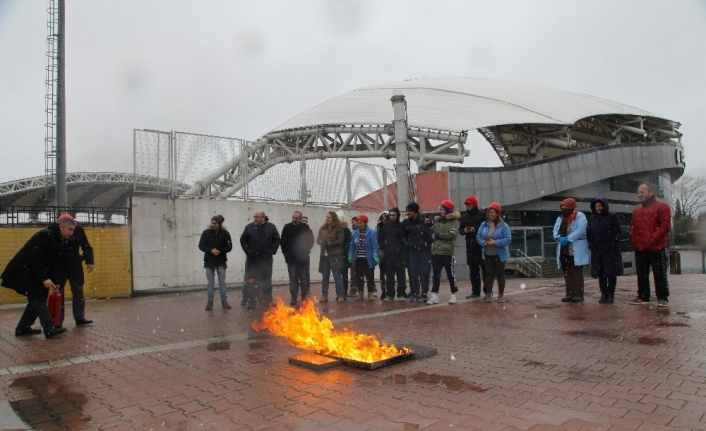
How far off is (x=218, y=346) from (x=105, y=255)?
732 cm

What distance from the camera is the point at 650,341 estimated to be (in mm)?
5156

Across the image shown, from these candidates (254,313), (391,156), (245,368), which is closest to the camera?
(245,368)

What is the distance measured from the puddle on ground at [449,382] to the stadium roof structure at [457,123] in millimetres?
22038

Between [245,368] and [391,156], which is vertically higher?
[391,156]

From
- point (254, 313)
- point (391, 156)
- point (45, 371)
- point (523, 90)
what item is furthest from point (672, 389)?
point (523, 90)

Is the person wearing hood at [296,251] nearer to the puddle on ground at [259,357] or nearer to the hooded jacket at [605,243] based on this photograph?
the puddle on ground at [259,357]

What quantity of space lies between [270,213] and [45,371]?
31.7 ft

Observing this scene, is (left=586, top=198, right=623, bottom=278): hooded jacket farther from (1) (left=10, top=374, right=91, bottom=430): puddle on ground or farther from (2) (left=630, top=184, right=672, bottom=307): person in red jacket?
(1) (left=10, top=374, right=91, bottom=430): puddle on ground

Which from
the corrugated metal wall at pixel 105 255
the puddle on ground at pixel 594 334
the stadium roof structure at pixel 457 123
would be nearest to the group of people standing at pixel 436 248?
the puddle on ground at pixel 594 334

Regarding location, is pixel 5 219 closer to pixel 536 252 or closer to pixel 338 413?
pixel 338 413

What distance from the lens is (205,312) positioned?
8625mm

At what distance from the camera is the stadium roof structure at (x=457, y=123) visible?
1190 inches

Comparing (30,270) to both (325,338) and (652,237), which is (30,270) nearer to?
(325,338)

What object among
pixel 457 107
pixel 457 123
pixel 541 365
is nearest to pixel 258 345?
pixel 541 365
